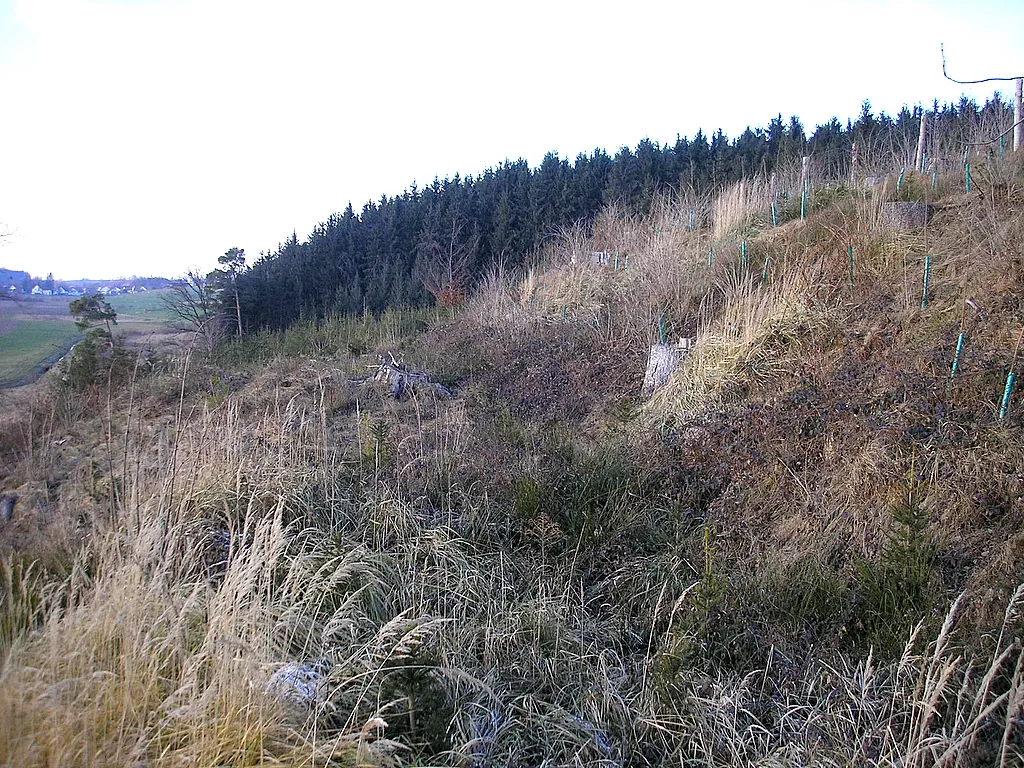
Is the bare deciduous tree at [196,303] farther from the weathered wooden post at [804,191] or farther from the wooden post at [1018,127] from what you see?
the wooden post at [1018,127]

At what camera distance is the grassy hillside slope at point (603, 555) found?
6.74ft

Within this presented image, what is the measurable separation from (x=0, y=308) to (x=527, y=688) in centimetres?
444

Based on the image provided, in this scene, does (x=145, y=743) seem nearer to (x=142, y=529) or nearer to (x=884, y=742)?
(x=142, y=529)

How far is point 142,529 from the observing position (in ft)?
8.98

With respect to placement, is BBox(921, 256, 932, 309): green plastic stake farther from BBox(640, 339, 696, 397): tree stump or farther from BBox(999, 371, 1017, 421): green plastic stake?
BBox(640, 339, 696, 397): tree stump

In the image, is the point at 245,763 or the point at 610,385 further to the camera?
the point at 610,385

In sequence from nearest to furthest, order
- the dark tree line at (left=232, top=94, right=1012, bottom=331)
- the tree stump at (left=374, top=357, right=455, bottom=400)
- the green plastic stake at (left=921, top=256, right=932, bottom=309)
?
the green plastic stake at (left=921, top=256, right=932, bottom=309), the tree stump at (left=374, top=357, right=455, bottom=400), the dark tree line at (left=232, top=94, right=1012, bottom=331)

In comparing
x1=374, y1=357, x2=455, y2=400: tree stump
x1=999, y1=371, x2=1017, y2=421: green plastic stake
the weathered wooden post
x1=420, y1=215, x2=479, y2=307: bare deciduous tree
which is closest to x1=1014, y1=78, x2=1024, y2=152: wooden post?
the weathered wooden post

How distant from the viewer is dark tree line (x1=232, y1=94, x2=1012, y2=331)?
26.7m

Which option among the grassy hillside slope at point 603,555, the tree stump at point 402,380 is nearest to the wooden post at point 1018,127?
the grassy hillside slope at point 603,555

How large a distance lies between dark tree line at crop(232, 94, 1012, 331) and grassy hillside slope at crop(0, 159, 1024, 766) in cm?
1925

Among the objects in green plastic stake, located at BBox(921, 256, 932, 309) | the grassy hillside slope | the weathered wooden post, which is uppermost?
the weathered wooden post

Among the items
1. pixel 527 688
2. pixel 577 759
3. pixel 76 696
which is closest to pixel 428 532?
pixel 527 688

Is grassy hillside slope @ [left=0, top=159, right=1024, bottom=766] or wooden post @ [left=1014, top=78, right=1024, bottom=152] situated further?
wooden post @ [left=1014, top=78, right=1024, bottom=152]
